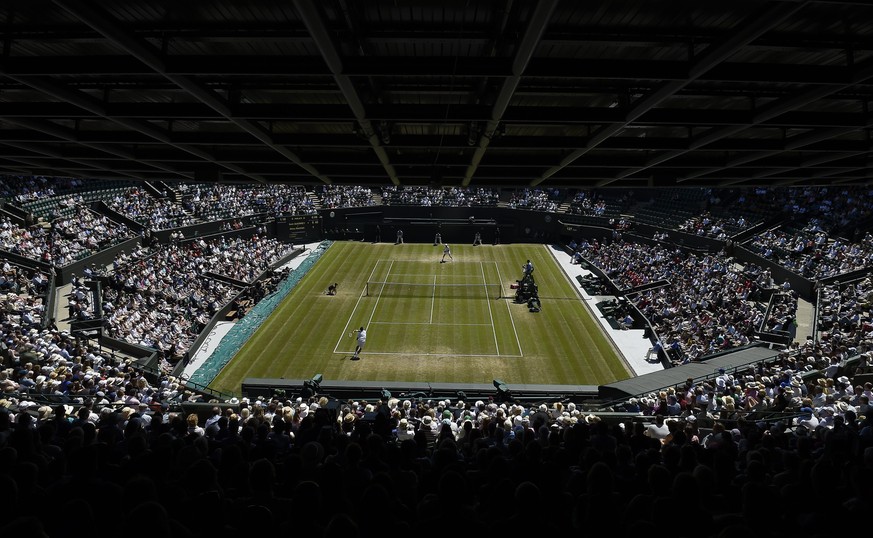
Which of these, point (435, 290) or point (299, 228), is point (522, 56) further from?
point (299, 228)

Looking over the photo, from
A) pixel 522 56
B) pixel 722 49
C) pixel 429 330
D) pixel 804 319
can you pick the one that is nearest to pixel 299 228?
pixel 429 330

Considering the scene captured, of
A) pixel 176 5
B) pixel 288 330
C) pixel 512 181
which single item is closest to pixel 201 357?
pixel 288 330

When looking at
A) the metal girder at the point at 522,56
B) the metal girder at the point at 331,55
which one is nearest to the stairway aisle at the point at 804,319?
the metal girder at the point at 522,56

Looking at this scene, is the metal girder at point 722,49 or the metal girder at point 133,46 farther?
the metal girder at point 133,46

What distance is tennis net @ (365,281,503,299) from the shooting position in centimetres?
3847

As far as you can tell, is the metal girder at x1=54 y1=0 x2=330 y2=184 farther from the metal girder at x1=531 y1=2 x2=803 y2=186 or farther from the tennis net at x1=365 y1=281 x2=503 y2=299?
the tennis net at x1=365 y1=281 x2=503 y2=299

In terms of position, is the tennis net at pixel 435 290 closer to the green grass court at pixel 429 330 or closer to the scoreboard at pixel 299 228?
the green grass court at pixel 429 330

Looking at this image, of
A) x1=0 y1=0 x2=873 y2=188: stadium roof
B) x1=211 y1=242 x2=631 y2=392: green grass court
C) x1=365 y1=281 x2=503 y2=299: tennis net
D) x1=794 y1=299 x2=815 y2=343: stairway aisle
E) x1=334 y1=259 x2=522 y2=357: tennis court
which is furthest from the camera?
x1=365 y1=281 x2=503 y2=299: tennis net

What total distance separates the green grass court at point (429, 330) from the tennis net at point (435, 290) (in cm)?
7

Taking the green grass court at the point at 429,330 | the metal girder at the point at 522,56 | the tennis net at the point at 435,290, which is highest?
the metal girder at the point at 522,56

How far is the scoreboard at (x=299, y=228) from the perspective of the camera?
167ft

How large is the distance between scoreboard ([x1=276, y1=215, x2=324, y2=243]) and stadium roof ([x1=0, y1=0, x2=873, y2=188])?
4102 cm

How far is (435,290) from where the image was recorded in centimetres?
3972

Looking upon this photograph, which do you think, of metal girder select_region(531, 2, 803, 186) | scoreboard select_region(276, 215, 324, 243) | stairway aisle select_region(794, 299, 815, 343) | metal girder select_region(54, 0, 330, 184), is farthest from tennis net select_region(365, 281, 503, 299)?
metal girder select_region(531, 2, 803, 186)
